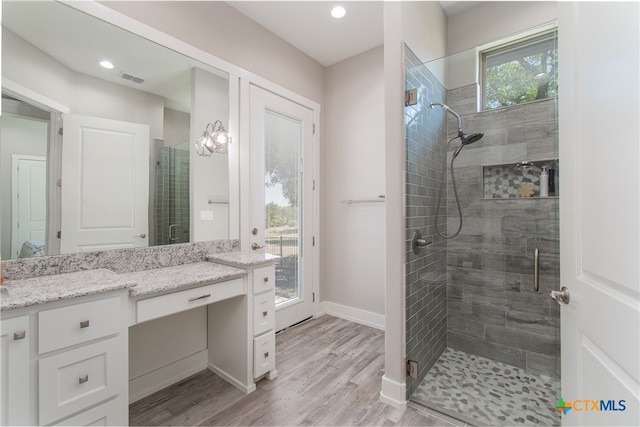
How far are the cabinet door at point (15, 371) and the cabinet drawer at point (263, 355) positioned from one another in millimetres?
1092

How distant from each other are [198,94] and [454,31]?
2422 mm

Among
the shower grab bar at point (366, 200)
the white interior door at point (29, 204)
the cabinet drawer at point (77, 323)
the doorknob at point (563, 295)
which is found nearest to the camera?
the doorknob at point (563, 295)

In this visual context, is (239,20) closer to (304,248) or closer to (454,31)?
(454,31)

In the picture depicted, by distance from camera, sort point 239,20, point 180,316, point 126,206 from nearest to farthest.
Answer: point 126,206
point 180,316
point 239,20

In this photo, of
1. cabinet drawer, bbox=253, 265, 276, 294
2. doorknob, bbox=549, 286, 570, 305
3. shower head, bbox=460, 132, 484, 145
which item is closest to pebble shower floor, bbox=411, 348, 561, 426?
doorknob, bbox=549, 286, 570, 305

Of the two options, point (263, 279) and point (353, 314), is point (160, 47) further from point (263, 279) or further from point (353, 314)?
point (353, 314)

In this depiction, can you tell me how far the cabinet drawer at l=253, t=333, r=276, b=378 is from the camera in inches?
75.4

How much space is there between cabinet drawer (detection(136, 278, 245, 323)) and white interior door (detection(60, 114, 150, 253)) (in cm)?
52

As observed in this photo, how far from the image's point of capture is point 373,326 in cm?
294

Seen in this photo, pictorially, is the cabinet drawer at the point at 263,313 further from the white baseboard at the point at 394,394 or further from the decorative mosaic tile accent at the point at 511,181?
the decorative mosaic tile accent at the point at 511,181

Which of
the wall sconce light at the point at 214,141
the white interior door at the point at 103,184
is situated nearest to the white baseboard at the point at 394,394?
the white interior door at the point at 103,184

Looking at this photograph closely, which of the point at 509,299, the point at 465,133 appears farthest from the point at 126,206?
the point at 509,299

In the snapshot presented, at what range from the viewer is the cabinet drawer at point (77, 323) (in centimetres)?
113

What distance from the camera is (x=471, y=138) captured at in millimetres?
2197
